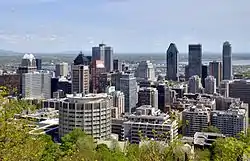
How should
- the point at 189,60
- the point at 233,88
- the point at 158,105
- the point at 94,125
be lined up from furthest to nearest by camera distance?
the point at 189,60, the point at 233,88, the point at 158,105, the point at 94,125

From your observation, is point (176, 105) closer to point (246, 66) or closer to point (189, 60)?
point (189, 60)

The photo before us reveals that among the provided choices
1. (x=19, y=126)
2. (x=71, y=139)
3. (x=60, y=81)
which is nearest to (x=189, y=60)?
(x=60, y=81)

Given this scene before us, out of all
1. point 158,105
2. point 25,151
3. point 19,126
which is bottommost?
point 158,105

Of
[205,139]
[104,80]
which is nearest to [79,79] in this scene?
[104,80]

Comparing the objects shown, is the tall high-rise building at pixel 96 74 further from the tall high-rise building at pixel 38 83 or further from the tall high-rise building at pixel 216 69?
the tall high-rise building at pixel 216 69

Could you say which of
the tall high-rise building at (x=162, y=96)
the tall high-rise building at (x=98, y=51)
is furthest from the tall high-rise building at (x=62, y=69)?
the tall high-rise building at (x=162, y=96)

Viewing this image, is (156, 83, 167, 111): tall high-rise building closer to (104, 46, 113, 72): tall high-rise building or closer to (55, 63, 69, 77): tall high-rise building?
(104, 46, 113, 72): tall high-rise building

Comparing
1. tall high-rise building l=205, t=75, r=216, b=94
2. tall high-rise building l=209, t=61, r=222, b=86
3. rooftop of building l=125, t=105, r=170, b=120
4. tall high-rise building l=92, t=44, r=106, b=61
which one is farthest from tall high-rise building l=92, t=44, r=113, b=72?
rooftop of building l=125, t=105, r=170, b=120

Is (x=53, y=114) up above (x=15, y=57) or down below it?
below

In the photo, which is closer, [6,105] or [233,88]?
[6,105]
